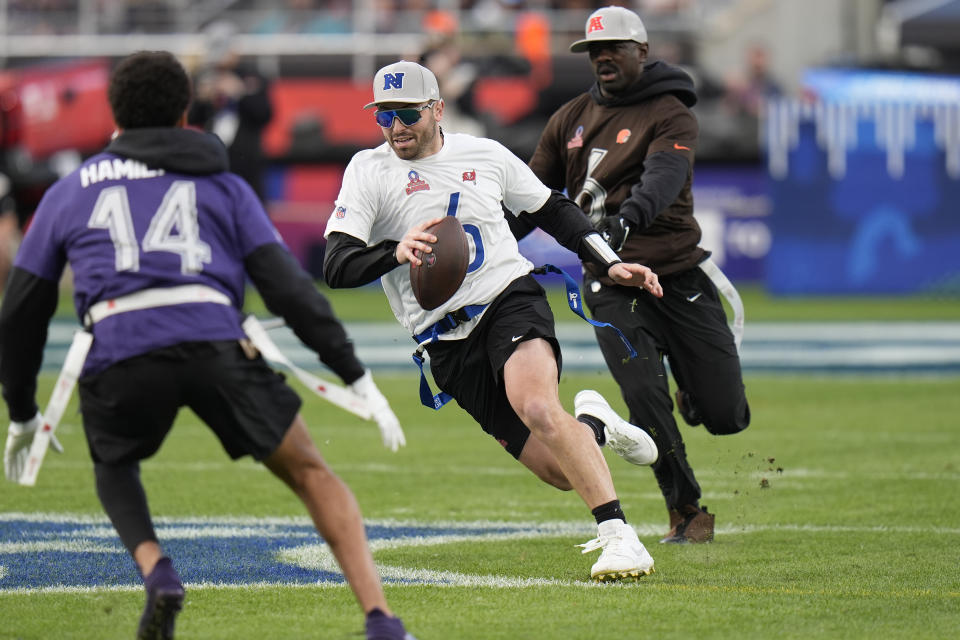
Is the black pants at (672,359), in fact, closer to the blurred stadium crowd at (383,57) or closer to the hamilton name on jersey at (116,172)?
the hamilton name on jersey at (116,172)

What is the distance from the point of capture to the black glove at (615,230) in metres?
6.39

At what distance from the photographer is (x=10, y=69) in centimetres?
2659

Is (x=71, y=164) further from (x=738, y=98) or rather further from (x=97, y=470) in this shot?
(x=97, y=470)

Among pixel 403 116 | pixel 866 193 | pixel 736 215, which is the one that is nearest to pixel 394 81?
pixel 403 116

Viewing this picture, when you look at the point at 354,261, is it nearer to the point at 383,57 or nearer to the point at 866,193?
the point at 866,193

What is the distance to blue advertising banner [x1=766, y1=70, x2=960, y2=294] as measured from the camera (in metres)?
19.0

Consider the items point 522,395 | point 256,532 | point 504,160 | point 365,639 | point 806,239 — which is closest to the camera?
point 365,639

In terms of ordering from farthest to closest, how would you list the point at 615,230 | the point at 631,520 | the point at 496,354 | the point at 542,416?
the point at 631,520
the point at 615,230
the point at 496,354
the point at 542,416

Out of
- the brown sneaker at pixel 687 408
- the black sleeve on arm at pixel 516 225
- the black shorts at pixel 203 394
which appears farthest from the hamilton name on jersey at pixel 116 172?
the brown sneaker at pixel 687 408

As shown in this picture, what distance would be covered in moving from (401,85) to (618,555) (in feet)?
5.99

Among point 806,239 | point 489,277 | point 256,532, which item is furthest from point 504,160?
point 806,239

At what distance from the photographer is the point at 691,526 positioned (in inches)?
262

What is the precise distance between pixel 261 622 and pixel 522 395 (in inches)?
49.4

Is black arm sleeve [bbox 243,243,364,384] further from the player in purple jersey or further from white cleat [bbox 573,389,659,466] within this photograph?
white cleat [bbox 573,389,659,466]
